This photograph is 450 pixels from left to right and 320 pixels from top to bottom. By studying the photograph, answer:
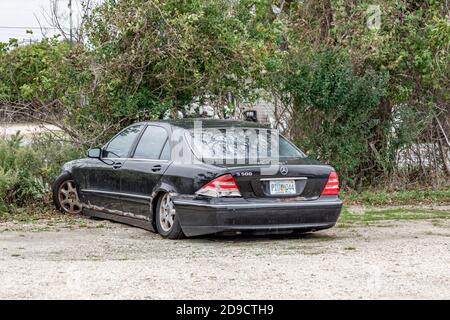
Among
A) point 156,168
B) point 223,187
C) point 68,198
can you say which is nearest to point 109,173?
point 156,168

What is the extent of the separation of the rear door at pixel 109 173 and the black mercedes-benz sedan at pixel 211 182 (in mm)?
16

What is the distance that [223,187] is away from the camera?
10.4 meters

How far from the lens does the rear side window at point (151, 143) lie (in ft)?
38.2

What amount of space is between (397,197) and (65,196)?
19.3ft

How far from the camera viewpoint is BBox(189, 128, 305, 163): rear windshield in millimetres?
11031

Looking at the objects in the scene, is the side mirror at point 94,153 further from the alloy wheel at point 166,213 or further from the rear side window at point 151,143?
the alloy wheel at point 166,213

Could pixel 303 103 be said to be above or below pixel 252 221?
above

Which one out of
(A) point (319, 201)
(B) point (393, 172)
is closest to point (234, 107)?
(B) point (393, 172)

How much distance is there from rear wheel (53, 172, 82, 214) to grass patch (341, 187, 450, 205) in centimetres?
472

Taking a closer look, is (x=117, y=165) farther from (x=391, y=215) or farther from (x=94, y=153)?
(x=391, y=215)

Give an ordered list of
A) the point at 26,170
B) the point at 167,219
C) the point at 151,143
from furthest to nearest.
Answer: the point at 26,170
the point at 151,143
the point at 167,219

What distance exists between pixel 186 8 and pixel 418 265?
25.7 ft

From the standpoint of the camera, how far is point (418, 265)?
29.7ft

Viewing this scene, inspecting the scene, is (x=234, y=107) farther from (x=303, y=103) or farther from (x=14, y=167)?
(x=14, y=167)
